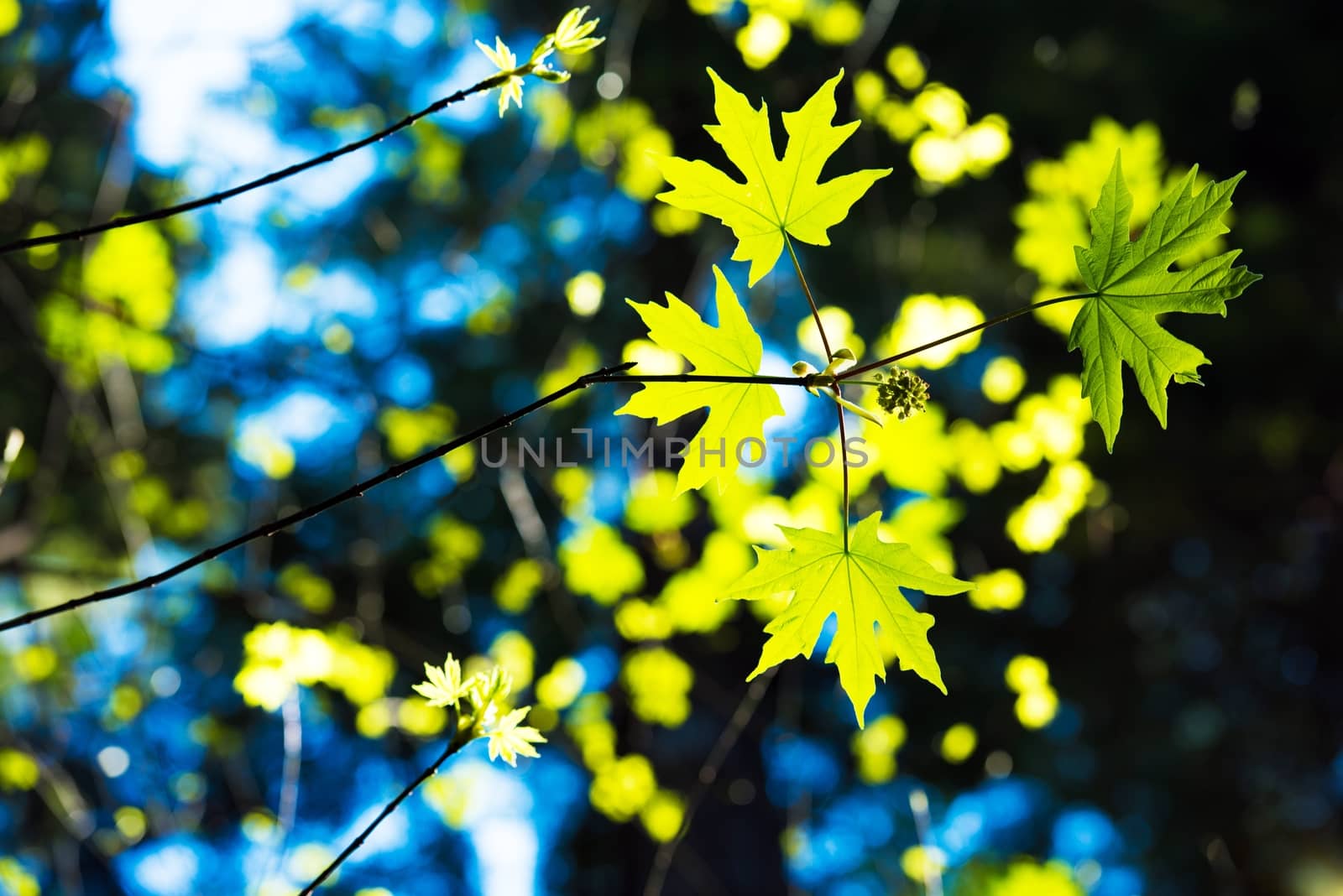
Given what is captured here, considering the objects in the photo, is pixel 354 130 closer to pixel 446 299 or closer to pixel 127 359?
pixel 446 299

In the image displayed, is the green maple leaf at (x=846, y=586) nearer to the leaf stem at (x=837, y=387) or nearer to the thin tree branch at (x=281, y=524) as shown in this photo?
the leaf stem at (x=837, y=387)

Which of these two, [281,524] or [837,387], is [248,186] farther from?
[837,387]

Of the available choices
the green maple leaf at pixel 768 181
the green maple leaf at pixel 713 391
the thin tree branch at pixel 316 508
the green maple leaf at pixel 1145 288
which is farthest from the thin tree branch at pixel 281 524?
the green maple leaf at pixel 1145 288

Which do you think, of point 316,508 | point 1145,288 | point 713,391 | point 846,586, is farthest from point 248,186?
point 1145,288

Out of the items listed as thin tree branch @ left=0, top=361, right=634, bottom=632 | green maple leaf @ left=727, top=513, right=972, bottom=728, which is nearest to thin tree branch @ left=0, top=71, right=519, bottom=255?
Result: thin tree branch @ left=0, top=361, right=634, bottom=632

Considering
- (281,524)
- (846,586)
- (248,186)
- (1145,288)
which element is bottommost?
(846,586)

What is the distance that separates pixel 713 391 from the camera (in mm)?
892

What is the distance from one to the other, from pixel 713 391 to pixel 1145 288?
398 mm

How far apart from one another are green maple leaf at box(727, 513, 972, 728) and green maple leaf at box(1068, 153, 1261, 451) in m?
0.22

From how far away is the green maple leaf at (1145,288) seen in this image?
808 mm

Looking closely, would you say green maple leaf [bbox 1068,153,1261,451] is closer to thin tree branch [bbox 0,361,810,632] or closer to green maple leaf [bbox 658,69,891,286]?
green maple leaf [bbox 658,69,891,286]

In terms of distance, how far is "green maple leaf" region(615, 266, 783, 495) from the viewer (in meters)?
0.83

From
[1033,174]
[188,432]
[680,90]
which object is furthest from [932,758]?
[188,432]

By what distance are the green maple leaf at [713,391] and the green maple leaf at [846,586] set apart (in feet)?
0.34
